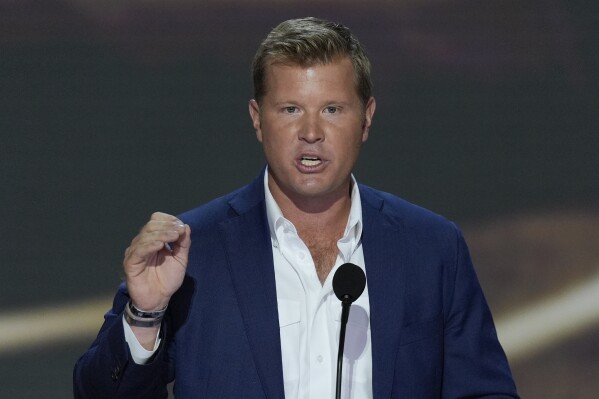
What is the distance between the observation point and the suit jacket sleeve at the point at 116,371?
2350 millimetres

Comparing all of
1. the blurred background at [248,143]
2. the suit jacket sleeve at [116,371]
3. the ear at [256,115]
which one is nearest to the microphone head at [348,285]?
the suit jacket sleeve at [116,371]

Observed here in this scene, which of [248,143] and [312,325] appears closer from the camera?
[312,325]

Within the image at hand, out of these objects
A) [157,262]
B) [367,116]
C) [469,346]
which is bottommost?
[469,346]

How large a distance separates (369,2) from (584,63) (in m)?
0.83

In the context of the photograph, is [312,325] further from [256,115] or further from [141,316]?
[256,115]

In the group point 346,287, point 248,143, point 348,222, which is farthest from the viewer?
point 248,143

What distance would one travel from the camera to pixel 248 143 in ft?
12.9

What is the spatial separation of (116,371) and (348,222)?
710mm

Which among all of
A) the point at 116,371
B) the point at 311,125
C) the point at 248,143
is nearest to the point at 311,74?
the point at 311,125

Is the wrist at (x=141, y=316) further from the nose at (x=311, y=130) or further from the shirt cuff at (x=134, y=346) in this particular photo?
the nose at (x=311, y=130)

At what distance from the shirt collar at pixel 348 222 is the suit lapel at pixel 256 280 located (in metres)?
0.02

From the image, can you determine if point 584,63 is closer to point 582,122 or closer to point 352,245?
point 582,122

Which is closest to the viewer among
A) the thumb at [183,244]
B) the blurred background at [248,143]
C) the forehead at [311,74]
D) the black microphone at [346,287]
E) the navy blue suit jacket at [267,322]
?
the black microphone at [346,287]

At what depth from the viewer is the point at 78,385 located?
2.46 meters
